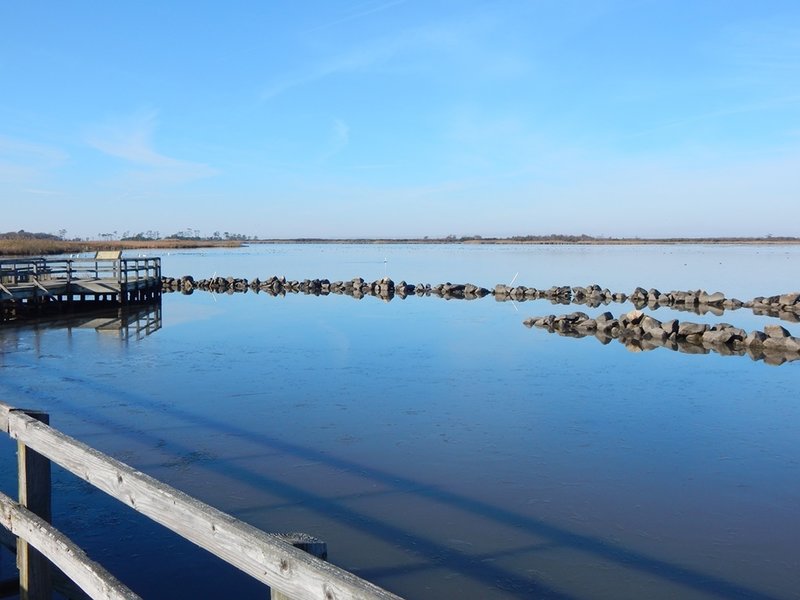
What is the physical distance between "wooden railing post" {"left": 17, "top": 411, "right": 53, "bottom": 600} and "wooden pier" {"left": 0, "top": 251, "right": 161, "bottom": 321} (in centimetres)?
2126

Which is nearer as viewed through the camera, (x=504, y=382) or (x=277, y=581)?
(x=277, y=581)

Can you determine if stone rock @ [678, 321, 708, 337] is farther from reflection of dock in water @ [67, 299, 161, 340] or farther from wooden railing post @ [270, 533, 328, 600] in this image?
wooden railing post @ [270, 533, 328, 600]

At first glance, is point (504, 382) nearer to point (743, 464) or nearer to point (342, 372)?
point (342, 372)

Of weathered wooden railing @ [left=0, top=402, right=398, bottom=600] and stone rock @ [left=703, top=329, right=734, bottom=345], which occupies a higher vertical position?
weathered wooden railing @ [left=0, top=402, right=398, bottom=600]

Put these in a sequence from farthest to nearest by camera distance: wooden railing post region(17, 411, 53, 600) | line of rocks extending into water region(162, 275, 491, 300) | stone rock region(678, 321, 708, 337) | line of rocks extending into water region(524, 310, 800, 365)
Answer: line of rocks extending into water region(162, 275, 491, 300)
stone rock region(678, 321, 708, 337)
line of rocks extending into water region(524, 310, 800, 365)
wooden railing post region(17, 411, 53, 600)

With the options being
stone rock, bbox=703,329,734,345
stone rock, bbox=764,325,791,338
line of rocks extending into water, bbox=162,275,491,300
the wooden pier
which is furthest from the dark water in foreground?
line of rocks extending into water, bbox=162,275,491,300

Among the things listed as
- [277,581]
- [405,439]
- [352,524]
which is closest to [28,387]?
[405,439]

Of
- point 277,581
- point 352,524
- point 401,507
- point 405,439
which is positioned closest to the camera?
point 277,581

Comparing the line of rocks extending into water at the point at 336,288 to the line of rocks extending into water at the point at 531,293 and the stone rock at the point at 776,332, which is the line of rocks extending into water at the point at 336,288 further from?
the stone rock at the point at 776,332

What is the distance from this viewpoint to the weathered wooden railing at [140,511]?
211 centimetres

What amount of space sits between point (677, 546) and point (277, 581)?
5015mm

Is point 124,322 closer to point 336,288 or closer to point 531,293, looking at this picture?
point 336,288

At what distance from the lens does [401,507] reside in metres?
6.93

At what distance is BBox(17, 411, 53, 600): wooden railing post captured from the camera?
367cm
